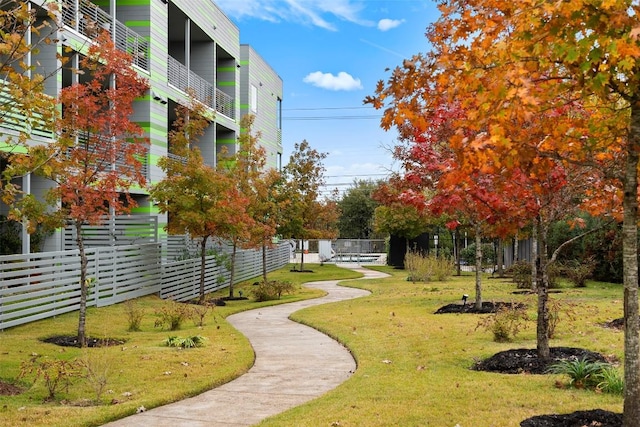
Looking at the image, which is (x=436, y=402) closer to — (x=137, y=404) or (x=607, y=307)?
(x=137, y=404)

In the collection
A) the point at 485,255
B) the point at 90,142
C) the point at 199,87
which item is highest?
the point at 199,87

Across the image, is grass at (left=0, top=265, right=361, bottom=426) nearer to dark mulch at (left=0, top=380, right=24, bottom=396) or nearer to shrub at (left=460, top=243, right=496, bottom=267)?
dark mulch at (left=0, top=380, right=24, bottom=396)

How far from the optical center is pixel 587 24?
432 cm

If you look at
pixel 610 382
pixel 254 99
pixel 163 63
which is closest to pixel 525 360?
pixel 610 382

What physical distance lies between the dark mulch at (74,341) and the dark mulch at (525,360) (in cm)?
631

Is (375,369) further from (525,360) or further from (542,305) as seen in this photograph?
(542,305)

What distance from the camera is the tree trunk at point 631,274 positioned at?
486 cm

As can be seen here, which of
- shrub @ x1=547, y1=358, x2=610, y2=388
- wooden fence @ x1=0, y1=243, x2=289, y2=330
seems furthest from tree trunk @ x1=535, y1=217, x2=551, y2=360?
wooden fence @ x1=0, y1=243, x2=289, y2=330

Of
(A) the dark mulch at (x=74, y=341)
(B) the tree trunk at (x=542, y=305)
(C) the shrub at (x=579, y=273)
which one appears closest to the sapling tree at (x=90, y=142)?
(A) the dark mulch at (x=74, y=341)

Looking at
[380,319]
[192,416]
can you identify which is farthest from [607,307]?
[192,416]

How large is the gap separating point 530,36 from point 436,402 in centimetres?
400

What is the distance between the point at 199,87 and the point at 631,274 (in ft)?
85.4

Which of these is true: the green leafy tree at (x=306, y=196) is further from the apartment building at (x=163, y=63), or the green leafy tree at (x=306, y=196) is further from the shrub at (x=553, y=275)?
the shrub at (x=553, y=275)

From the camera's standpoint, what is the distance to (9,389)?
780cm
